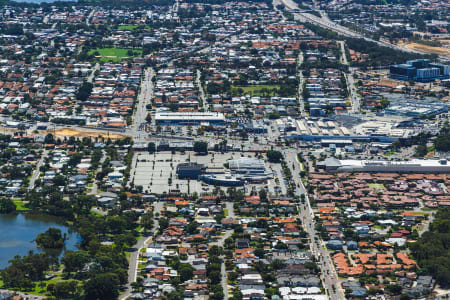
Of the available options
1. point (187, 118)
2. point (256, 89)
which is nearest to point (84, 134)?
point (187, 118)

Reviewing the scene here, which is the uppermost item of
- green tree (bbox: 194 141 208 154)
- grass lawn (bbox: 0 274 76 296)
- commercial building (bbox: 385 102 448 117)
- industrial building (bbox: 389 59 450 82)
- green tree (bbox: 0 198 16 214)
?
industrial building (bbox: 389 59 450 82)

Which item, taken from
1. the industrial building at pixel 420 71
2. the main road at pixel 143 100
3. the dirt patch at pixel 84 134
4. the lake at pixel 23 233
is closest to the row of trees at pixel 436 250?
the lake at pixel 23 233

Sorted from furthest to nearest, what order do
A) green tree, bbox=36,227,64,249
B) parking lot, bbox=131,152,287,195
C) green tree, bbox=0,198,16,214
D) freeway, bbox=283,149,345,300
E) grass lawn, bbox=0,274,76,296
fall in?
parking lot, bbox=131,152,287,195 < green tree, bbox=0,198,16,214 < green tree, bbox=36,227,64,249 < freeway, bbox=283,149,345,300 < grass lawn, bbox=0,274,76,296

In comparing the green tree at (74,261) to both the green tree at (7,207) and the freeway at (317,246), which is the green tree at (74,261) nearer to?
the green tree at (7,207)

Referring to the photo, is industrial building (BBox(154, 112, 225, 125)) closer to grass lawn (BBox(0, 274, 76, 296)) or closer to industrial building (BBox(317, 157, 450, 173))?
industrial building (BBox(317, 157, 450, 173))

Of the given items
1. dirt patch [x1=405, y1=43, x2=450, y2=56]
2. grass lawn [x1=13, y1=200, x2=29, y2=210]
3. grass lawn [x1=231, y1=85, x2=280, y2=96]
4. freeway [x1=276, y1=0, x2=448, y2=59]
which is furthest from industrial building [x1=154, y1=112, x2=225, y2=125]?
dirt patch [x1=405, y1=43, x2=450, y2=56]

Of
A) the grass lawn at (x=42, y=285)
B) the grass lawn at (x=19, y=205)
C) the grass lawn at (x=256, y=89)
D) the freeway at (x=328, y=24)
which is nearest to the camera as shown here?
the grass lawn at (x=42, y=285)
